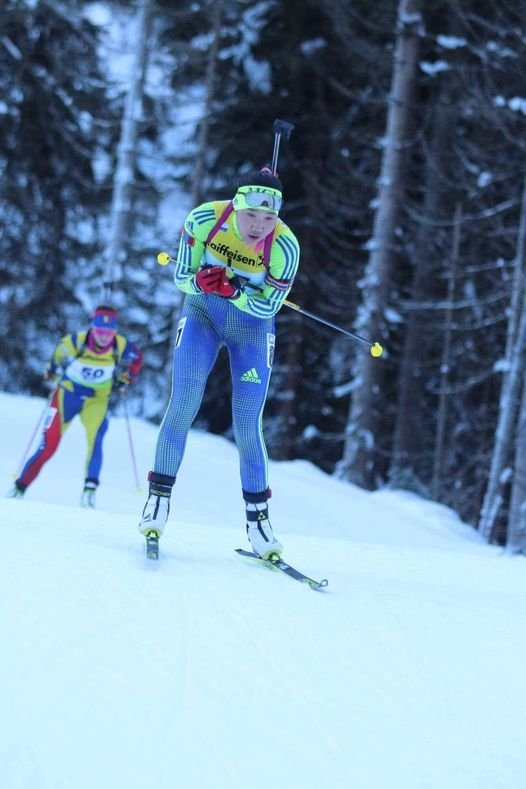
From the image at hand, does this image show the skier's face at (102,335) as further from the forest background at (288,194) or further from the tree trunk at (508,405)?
the forest background at (288,194)

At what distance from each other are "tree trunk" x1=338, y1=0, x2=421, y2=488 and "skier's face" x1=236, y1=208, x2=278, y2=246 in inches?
380

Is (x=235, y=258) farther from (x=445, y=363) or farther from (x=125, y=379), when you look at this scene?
(x=445, y=363)

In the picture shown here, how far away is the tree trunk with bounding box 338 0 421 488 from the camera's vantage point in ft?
46.7

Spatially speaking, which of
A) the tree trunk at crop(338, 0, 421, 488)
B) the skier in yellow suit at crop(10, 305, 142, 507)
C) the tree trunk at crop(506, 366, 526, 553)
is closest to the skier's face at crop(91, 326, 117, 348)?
the skier in yellow suit at crop(10, 305, 142, 507)

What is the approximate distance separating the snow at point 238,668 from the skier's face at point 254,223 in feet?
5.88

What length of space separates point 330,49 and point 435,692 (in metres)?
19.5

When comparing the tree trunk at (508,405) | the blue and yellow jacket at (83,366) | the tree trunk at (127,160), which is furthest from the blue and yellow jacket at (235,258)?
the tree trunk at (127,160)

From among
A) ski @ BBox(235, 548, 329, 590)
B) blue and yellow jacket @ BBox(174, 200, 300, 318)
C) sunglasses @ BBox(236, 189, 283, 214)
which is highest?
sunglasses @ BBox(236, 189, 283, 214)

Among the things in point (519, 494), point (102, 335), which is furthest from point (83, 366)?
point (519, 494)

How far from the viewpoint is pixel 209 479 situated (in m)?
11.9

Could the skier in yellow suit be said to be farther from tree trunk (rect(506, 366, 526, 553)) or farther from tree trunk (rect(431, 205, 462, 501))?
tree trunk (rect(431, 205, 462, 501))

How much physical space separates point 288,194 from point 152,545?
17.8 meters

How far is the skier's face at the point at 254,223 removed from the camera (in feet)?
14.9

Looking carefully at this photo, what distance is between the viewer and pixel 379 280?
Answer: 1425 cm
